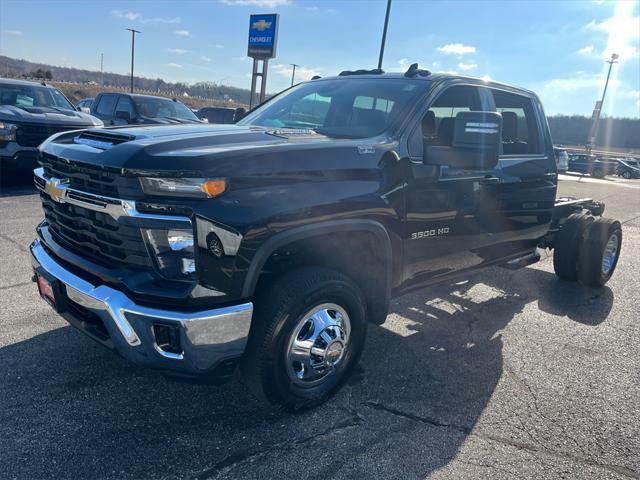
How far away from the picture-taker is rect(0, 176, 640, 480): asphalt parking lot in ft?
8.06

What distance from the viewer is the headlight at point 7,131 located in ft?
26.4

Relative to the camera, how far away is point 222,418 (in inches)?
110

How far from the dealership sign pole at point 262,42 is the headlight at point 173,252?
15.8 metres

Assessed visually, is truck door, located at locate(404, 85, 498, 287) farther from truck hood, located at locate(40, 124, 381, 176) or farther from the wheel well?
truck hood, located at locate(40, 124, 381, 176)

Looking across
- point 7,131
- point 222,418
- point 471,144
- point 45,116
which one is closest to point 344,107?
point 471,144

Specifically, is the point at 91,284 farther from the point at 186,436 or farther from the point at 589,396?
the point at 589,396

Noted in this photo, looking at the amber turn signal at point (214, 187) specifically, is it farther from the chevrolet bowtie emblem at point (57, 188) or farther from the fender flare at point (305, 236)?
the chevrolet bowtie emblem at point (57, 188)

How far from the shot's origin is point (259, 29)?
1792cm

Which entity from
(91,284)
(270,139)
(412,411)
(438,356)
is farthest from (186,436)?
(438,356)

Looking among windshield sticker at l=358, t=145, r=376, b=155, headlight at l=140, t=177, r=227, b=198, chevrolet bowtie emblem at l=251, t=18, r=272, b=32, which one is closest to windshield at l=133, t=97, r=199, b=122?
chevrolet bowtie emblem at l=251, t=18, r=272, b=32

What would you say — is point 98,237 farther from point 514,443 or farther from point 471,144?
point 514,443

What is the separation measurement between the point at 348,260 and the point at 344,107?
1.29 metres

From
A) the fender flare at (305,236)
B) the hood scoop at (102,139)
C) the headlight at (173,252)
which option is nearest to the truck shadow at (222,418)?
the fender flare at (305,236)

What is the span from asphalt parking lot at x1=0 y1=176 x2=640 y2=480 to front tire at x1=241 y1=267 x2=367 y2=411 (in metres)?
0.19
